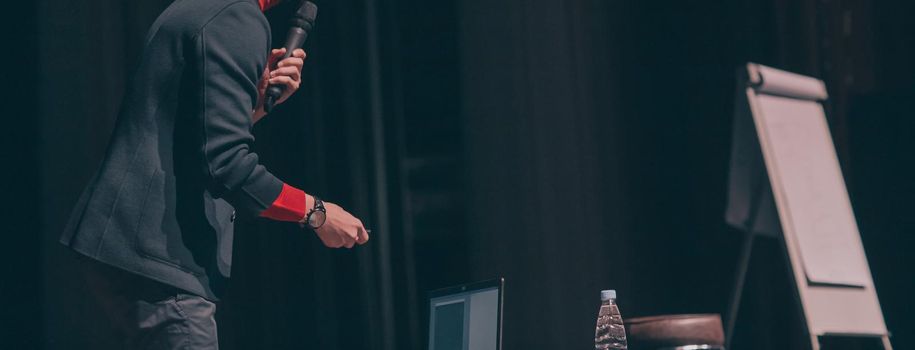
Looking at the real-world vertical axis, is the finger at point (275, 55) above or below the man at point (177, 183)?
above

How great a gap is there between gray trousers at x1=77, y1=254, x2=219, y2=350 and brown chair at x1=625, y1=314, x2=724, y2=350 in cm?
124

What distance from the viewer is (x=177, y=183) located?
180 centimetres

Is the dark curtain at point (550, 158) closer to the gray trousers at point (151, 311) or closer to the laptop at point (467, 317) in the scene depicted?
the laptop at point (467, 317)

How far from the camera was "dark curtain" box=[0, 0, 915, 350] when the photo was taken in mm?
3721

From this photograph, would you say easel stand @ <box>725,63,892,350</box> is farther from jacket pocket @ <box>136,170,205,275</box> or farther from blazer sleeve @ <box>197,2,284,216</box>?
jacket pocket @ <box>136,170,205,275</box>

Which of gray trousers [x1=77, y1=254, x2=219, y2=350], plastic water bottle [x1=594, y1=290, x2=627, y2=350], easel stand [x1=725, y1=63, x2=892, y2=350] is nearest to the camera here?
gray trousers [x1=77, y1=254, x2=219, y2=350]

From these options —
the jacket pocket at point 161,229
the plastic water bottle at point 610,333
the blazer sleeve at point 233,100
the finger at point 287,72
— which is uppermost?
the finger at point 287,72

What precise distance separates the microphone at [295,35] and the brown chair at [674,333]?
1085mm

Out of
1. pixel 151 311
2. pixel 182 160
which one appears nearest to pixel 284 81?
pixel 182 160

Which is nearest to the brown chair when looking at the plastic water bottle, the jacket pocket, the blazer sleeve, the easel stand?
the plastic water bottle

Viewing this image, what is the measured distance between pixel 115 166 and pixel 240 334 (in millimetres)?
1836

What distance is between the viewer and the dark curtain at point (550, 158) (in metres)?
3.72

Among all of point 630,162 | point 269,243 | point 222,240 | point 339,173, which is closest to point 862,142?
point 630,162

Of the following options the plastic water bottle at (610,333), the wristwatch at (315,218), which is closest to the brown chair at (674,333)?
the plastic water bottle at (610,333)
